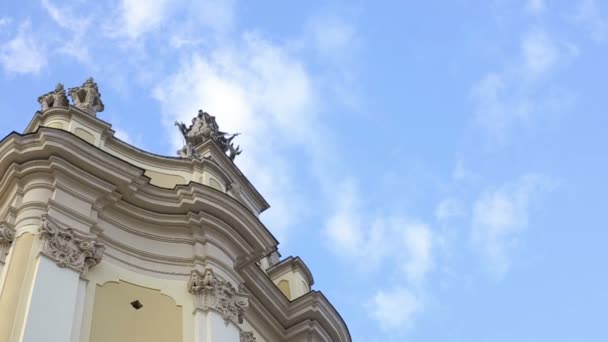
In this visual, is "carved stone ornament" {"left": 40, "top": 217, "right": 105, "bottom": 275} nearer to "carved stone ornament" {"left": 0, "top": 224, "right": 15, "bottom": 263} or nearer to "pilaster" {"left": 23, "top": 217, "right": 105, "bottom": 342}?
"pilaster" {"left": 23, "top": 217, "right": 105, "bottom": 342}

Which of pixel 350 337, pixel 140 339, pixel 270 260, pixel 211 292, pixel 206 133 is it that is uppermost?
pixel 206 133

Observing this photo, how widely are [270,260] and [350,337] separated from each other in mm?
2975

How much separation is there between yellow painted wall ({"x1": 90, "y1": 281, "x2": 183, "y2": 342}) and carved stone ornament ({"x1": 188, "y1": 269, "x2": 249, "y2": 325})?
0.43m

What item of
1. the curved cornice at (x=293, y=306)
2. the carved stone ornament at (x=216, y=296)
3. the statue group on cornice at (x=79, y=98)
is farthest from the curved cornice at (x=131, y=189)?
the statue group on cornice at (x=79, y=98)

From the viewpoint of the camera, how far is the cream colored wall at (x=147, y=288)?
13695mm

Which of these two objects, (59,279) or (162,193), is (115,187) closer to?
(162,193)

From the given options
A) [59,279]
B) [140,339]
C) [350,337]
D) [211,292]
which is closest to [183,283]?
[211,292]

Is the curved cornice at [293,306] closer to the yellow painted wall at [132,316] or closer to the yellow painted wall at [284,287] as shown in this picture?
the yellow painted wall at [284,287]

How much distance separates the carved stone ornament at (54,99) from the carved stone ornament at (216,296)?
4438 millimetres

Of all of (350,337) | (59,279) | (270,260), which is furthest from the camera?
(270,260)

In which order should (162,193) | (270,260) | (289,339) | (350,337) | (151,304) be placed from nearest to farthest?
(151,304), (162,193), (289,339), (350,337), (270,260)

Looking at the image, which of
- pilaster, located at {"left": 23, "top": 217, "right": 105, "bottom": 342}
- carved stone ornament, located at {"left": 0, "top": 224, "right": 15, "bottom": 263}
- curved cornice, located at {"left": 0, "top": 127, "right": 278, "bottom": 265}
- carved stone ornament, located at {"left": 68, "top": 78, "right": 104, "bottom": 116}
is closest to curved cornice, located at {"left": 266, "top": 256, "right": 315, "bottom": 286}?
curved cornice, located at {"left": 0, "top": 127, "right": 278, "bottom": 265}

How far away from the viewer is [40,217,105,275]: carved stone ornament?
13.1 m

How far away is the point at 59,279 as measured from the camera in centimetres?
1279
